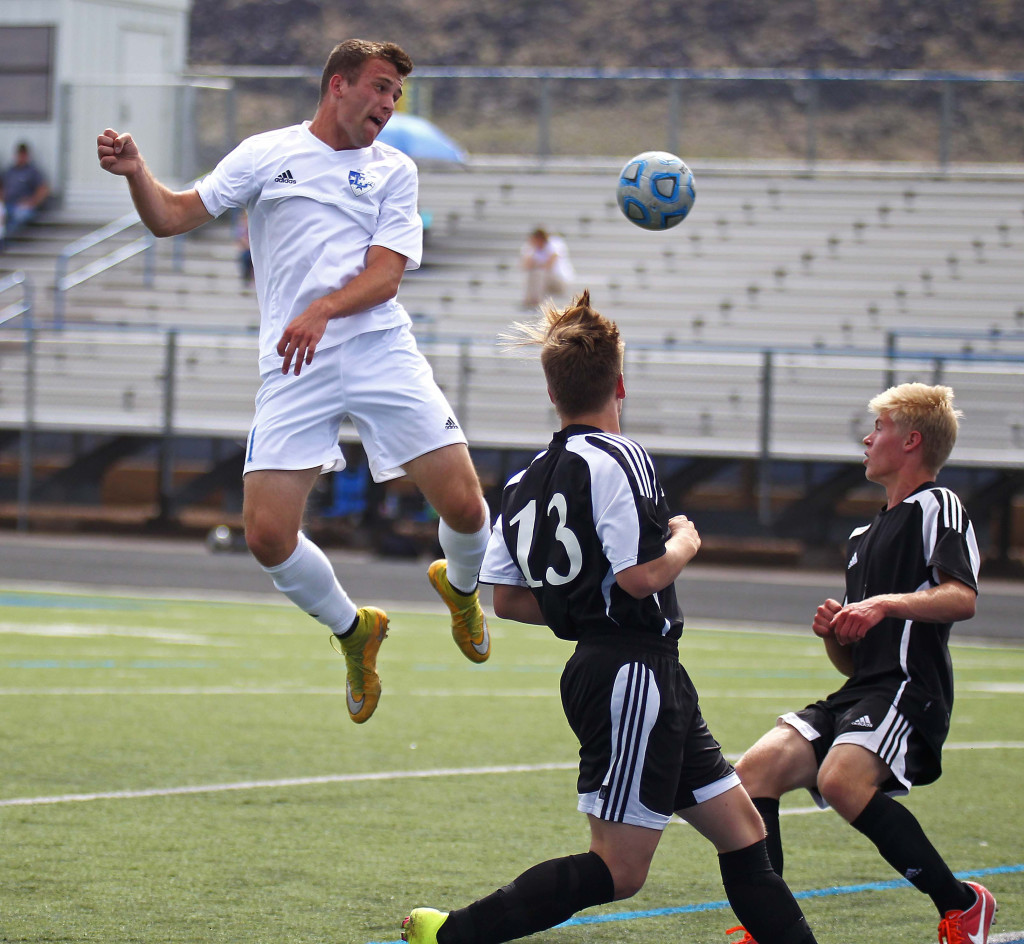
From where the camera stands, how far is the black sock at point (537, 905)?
12.2 ft

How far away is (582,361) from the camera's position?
385 centimetres

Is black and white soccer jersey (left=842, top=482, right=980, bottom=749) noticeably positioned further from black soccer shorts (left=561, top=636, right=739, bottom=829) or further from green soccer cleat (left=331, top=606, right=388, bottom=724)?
Result: green soccer cleat (left=331, top=606, right=388, bottom=724)

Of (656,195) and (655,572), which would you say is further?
(656,195)

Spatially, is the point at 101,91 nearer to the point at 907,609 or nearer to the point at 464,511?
the point at 464,511

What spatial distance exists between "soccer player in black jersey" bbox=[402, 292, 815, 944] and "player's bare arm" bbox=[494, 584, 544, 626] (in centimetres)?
6

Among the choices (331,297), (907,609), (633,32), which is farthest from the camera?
(633,32)

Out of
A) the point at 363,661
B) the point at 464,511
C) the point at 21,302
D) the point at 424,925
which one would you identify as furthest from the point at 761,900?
the point at 21,302

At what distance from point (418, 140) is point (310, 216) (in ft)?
54.0

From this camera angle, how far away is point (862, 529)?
15.4 feet

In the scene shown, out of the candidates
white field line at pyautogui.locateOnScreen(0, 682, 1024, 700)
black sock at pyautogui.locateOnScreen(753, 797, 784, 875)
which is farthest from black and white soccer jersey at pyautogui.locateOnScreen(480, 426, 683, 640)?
white field line at pyautogui.locateOnScreen(0, 682, 1024, 700)

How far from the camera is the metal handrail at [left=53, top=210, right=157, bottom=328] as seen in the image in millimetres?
21719

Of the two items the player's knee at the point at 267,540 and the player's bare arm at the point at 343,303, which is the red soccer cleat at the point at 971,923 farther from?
the player's bare arm at the point at 343,303

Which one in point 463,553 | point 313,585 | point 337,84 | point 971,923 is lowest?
point 971,923

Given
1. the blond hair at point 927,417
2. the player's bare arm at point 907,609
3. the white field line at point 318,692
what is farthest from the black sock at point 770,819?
the white field line at point 318,692
